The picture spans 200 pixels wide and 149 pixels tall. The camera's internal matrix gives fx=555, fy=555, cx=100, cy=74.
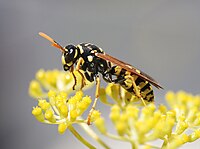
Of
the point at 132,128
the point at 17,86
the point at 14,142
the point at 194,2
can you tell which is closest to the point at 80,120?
the point at 132,128

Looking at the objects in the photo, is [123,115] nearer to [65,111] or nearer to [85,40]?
[65,111]

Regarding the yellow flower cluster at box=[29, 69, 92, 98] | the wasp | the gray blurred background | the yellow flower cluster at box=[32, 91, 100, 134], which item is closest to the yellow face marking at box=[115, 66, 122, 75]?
the wasp

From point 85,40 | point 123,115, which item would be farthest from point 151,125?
point 85,40

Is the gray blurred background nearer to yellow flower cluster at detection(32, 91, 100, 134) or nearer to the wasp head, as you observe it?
the wasp head

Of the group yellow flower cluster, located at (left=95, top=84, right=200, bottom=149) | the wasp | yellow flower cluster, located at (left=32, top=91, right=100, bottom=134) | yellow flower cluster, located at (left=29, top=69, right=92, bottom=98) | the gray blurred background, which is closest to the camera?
yellow flower cluster, located at (left=95, top=84, right=200, bottom=149)

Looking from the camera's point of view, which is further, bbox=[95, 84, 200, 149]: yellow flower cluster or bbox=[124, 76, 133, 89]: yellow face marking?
bbox=[124, 76, 133, 89]: yellow face marking

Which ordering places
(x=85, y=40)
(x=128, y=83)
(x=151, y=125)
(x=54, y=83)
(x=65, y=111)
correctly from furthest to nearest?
(x=85, y=40)
(x=54, y=83)
(x=128, y=83)
(x=65, y=111)
(x=151, y=125)

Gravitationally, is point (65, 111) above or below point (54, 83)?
below

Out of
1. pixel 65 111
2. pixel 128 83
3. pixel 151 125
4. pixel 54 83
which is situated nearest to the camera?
pixel 151 125
